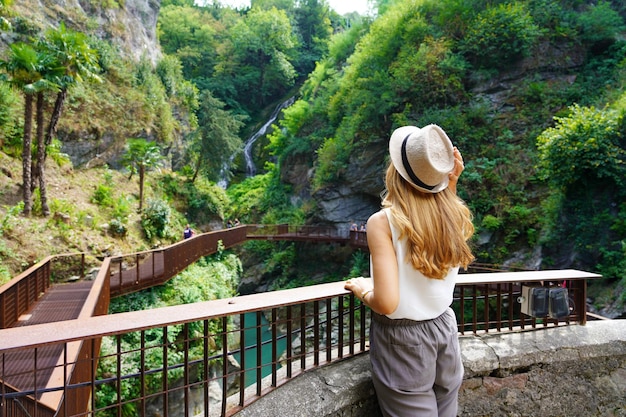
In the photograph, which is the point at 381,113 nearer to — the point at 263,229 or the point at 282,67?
the point at 263,229

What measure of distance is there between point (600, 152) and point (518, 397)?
31.0 feet

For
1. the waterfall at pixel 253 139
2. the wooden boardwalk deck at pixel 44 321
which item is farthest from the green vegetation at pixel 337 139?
the waterfall at pixel 253 139

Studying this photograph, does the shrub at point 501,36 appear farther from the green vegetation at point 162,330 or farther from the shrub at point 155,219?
the shrub at point 155,219

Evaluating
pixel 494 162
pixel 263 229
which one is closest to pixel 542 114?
pixel 494 162

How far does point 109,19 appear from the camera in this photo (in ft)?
69.8

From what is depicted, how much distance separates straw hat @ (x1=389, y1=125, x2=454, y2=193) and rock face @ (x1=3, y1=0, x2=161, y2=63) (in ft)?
63.2

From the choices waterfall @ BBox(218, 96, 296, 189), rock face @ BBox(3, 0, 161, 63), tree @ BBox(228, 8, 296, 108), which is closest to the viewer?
rock face @ BBox(3, 0, 161, 63)

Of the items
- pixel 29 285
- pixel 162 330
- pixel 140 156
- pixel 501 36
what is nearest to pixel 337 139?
pixel 501 36

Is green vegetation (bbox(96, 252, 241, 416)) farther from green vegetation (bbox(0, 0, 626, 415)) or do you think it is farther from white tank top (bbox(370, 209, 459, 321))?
white tank top (bbox(370, 209, 459, 321))

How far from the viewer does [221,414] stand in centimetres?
192

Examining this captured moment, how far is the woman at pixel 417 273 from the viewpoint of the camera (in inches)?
62.1

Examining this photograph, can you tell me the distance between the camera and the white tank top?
161 centimetres

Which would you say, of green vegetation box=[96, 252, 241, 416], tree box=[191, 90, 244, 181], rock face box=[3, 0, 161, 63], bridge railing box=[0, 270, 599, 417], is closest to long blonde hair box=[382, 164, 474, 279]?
bridge railing box=[0, 270, 599, 417]

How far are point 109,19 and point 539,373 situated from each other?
86.7 feet
